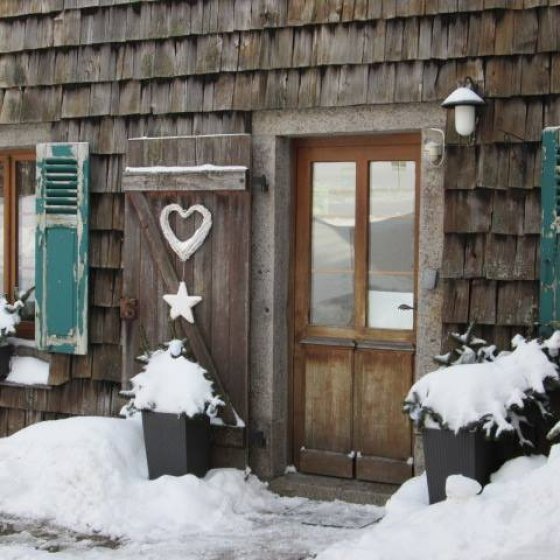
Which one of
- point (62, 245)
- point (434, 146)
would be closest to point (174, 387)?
point (62, 245)

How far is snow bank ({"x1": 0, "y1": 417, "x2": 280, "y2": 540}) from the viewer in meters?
5.56

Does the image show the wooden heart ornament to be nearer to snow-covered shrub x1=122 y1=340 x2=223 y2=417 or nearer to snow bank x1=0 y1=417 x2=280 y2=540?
snow-covered shrub x1=122 y1=340 x2=223 y2=417

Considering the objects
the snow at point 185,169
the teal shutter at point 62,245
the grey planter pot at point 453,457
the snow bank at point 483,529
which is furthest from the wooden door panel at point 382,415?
the teal shutter at point 62,245

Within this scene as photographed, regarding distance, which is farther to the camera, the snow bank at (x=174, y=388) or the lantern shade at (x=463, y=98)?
the snow bank at (x=174, y=388)

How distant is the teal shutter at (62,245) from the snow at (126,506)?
2.23 ft

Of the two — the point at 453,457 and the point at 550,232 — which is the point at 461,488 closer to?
the point at 453,457

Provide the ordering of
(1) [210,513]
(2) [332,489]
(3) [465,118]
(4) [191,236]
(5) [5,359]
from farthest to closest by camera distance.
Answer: (5) [5,359] < (4) [191,236] < (2) [332,489] < (1) [210,513] < (3) [465,118]

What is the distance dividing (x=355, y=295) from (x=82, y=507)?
2034 mm

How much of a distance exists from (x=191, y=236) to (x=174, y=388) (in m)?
0.99

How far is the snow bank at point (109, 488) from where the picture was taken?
5562mm

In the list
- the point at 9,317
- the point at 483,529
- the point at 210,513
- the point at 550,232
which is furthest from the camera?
the point at 9,317

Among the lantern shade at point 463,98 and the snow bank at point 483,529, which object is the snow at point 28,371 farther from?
the lantern shade at point 463,98

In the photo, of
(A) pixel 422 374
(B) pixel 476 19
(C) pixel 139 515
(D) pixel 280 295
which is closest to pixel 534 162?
(B) pixel 476 19

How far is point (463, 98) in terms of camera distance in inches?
212
